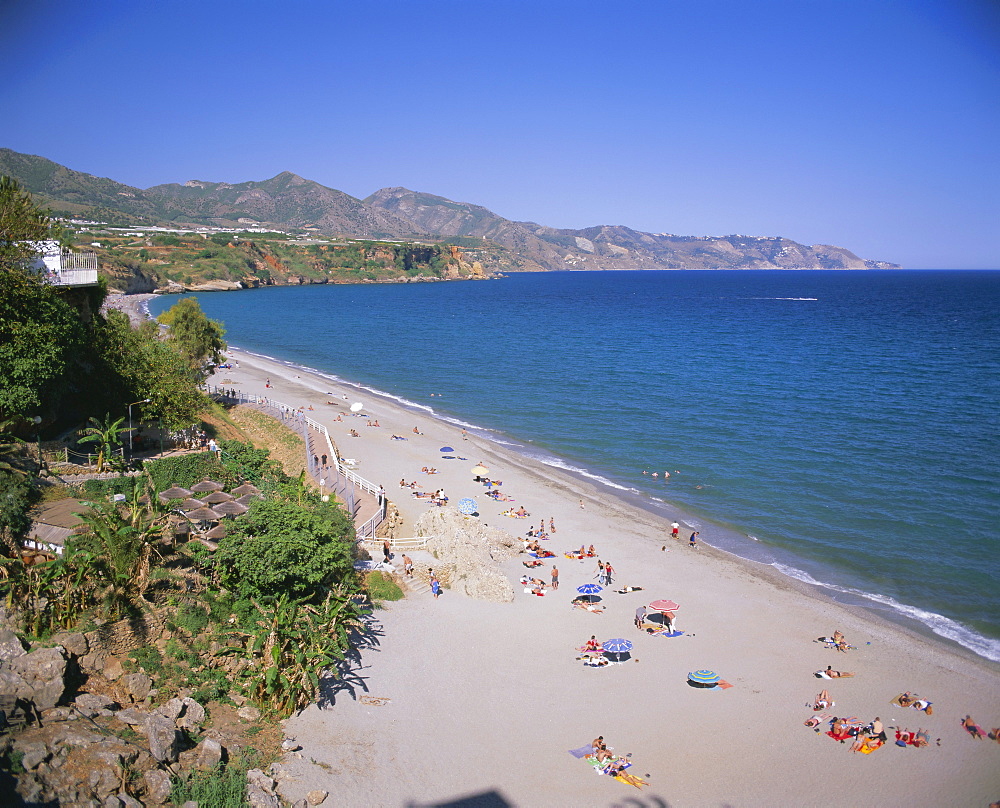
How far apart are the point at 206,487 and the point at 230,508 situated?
6.41 ft

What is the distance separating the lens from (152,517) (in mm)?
17734

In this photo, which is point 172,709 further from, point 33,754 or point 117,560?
point 117,560

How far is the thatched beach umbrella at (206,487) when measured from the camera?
70.9 ft

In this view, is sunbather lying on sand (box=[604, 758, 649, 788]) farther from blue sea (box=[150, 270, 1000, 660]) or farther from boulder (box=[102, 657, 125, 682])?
blue sea (box=[150, 270, 1000, 660])

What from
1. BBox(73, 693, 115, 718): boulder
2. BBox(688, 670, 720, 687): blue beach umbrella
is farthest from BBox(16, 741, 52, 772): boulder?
BBox(688, 670, 720, 687): blue beach umbrella

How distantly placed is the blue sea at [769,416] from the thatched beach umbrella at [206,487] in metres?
18.7

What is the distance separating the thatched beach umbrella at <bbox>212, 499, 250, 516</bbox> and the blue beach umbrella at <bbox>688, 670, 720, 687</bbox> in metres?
13.7

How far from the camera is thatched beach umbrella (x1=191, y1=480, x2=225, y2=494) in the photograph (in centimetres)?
2161

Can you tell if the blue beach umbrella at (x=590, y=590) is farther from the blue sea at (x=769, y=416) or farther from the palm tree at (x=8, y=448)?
the palm tree at (x=8, y=448)

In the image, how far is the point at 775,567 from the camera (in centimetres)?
2503

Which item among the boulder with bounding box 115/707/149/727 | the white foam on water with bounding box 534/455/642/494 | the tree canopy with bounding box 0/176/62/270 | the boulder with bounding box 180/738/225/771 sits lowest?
the boulder with bounding box 180/738/225/771

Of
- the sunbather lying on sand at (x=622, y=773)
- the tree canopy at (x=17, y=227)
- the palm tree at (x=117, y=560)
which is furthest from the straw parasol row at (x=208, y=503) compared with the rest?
the sunbather lying on sand at (x=622, y=773)

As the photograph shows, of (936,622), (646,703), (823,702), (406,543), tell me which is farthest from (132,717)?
(936,622)

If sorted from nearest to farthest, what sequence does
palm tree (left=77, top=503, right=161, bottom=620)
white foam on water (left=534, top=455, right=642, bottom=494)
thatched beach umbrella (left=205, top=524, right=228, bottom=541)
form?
palm tree (left=77, top=503, right=161, bottom=620), thatched beach umbrella (left=205, top=524, right=228, bottom=541), white foam on water (left=534, top=455, right=642, bottom=494)
